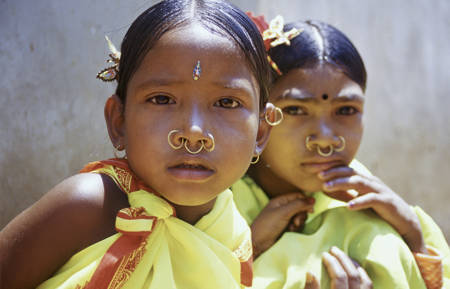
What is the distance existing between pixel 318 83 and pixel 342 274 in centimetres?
82

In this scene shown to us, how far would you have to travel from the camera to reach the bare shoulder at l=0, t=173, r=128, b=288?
1334 millimetres

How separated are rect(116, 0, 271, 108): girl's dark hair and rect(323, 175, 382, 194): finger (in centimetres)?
70

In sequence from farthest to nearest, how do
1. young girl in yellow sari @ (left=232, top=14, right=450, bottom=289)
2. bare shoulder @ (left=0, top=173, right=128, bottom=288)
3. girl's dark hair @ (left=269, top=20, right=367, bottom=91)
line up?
girl's dark hair @ (left=269, top=20, right=367, bottom=91) → young girl in yellow sari @ (left=232, top=14, right=450, bottom=289) → bare shoulder @ (left=0, top=173, right=128, bottom=288)

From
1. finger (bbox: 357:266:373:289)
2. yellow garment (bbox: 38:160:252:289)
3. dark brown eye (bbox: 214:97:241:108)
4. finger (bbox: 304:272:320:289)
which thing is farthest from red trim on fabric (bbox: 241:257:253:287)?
dark brown eye (bbox: 214:97:241:108)

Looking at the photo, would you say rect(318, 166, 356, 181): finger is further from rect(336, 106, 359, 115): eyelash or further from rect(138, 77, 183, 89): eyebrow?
rect(138, 77, 183, 89): eyebrow

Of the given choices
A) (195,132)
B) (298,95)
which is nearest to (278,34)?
(298,95)

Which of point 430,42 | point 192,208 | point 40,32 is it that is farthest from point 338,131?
point 430,42

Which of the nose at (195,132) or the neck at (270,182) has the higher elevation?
the nose at (195,132)

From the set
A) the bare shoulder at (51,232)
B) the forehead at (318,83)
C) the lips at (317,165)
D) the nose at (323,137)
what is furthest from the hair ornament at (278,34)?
the bare shoulder at (51,232)

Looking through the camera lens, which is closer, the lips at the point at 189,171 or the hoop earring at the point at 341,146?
the lips at the point at 189,171

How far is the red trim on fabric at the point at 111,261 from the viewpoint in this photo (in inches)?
52.7

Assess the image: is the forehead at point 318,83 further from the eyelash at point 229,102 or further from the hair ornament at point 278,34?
the eyelash at point 229,102

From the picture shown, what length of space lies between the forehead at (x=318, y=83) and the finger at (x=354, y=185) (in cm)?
38

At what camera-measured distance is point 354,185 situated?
7.06ft
